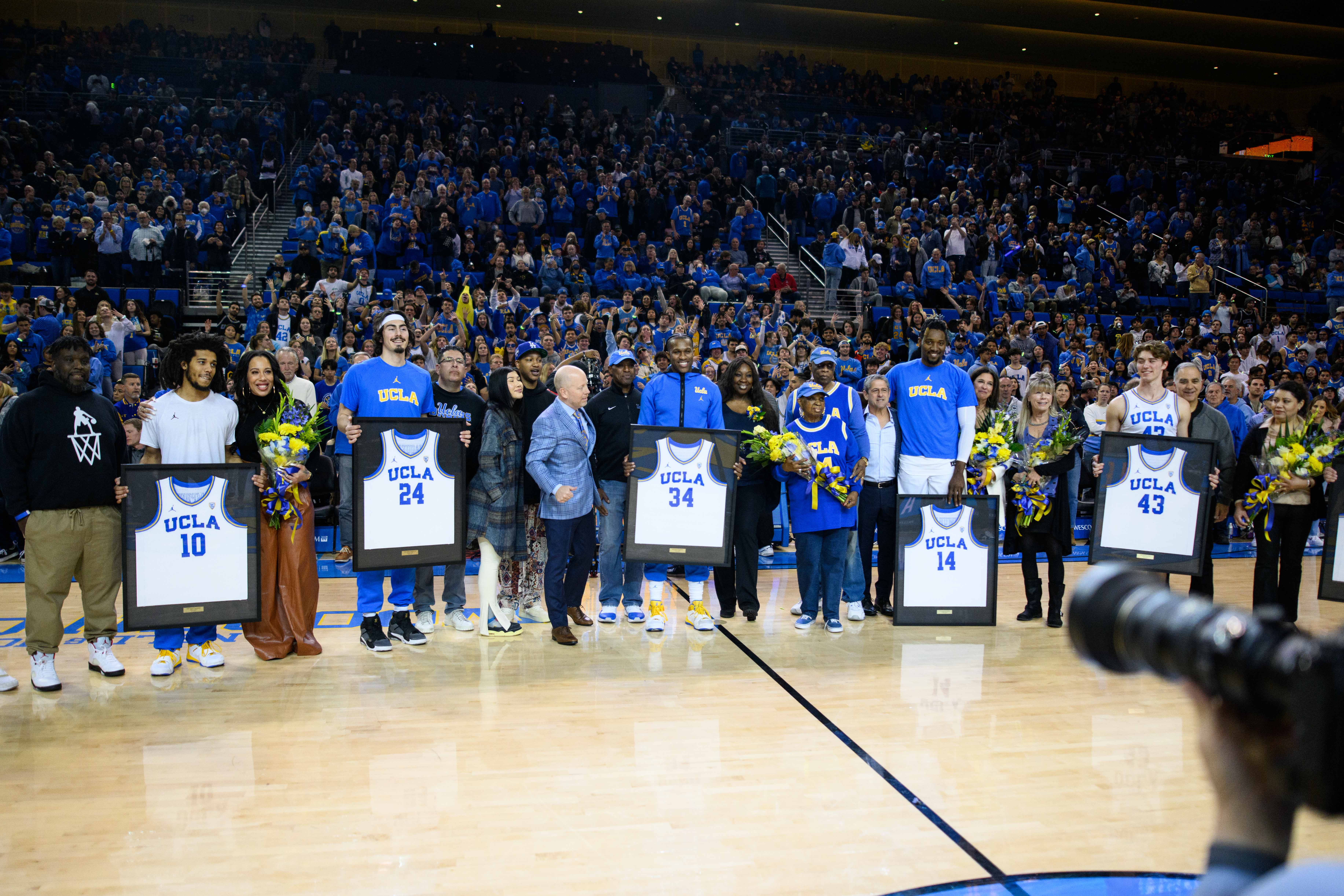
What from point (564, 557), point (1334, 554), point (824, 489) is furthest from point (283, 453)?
point (1334, 554)

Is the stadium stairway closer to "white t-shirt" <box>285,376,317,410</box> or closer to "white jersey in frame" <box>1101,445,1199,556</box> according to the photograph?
"white t-shirt" <box>285,376,317,410</box>

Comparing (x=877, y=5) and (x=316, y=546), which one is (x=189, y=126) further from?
(x=877, y=5)

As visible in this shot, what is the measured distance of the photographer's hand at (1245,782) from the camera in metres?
1.13

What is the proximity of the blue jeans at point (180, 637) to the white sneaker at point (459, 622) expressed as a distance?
144 centimetres

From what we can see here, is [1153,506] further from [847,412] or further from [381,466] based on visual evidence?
[381,466]

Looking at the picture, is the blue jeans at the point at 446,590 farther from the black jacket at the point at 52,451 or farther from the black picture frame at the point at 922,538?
the black picture frame at the point at 922,538

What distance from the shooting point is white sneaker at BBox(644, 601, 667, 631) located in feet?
21.0

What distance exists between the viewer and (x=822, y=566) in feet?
21.7

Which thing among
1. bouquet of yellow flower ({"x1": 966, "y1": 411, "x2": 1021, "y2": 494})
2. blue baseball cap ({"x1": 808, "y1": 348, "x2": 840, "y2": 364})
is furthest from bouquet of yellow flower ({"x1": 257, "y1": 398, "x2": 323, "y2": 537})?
bouquet of yellow flower ({"x1": 966, "y1": 411, "x2": 1021, "y2": 494})

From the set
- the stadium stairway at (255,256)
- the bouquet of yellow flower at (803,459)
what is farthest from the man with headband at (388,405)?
the stadium stairway at (255,256)

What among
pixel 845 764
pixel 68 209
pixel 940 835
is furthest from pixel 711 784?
pixel 68 209

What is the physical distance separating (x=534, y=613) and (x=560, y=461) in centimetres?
129

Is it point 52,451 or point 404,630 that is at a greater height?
point 52,451

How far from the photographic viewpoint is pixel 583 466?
20.2 feet
